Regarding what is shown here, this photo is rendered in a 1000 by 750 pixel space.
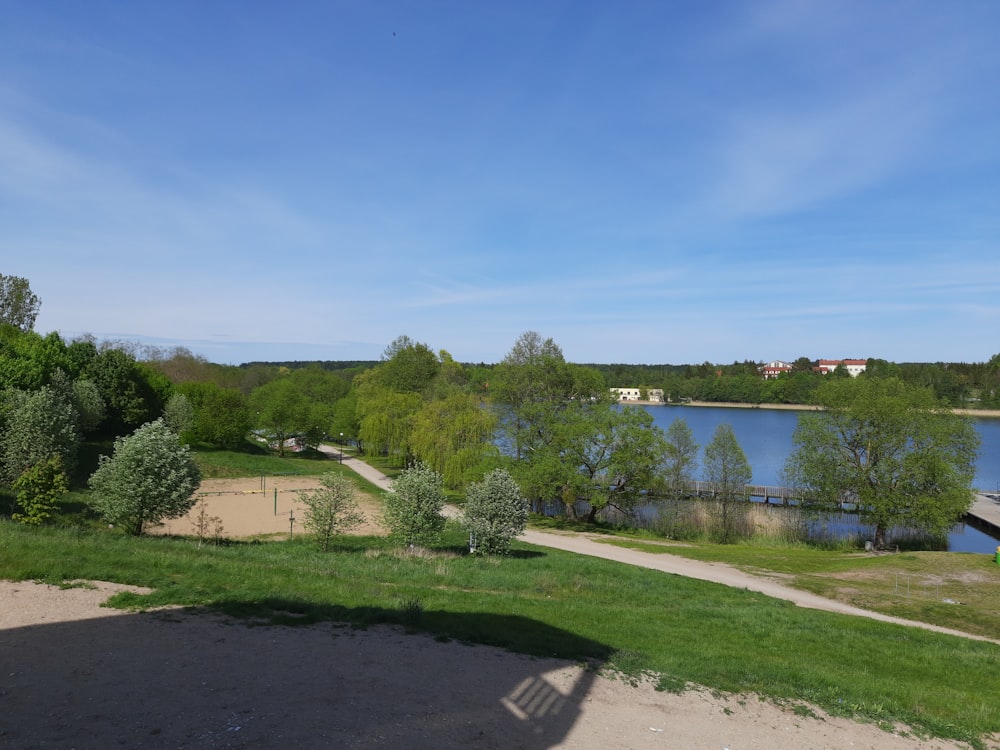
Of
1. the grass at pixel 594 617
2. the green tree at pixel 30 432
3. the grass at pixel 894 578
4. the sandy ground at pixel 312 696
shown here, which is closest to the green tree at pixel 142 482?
the grass at pixel 594 617

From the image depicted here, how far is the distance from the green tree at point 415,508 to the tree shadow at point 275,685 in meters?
9.89

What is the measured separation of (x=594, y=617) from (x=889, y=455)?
28634 millimetres

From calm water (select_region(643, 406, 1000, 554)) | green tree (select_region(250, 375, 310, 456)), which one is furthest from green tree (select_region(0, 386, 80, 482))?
calm water (select_region(643, 406, 1000, 554))

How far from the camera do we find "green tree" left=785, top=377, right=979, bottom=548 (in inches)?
1262

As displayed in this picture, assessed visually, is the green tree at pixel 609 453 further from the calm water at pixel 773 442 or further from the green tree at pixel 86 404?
the green tree at pixel 86 404

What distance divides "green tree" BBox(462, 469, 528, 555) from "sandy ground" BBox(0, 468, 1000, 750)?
34.2 ft

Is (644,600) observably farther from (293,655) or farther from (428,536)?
(293,655)

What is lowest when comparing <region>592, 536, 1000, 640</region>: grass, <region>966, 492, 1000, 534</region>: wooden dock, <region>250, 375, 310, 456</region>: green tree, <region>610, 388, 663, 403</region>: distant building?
<region>966, 492, 1000, 534</region>: wooden dock

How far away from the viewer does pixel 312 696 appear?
23.5ft

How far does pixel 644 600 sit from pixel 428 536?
800 centimetres

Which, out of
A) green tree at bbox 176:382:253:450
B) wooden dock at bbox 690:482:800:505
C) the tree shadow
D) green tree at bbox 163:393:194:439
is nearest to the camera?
the tree shadow

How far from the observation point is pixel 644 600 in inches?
626

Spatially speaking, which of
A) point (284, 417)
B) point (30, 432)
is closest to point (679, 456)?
point (284, 417)

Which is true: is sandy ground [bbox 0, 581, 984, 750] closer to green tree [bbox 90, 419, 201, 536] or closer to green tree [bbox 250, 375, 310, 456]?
green tree [bbox 90, 419, 201, 536]
